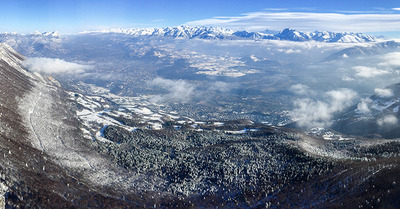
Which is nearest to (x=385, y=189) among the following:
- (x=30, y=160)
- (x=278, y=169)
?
(x=278, y=169)

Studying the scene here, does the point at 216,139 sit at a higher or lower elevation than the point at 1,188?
lower

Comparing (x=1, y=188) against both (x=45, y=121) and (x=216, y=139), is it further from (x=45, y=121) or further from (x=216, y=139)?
(x=216, y=139)

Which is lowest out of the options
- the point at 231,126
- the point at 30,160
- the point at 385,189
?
the point at 231,126

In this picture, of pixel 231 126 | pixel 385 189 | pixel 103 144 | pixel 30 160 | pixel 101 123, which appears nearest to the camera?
pixel 385 189

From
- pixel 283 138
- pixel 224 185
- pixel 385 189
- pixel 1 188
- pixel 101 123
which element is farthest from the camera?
pixel 101 123

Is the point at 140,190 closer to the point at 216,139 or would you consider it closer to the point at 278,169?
the point at 278,169

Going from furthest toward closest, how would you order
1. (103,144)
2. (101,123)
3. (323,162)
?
(101,123) < (103,144) < (323,162)

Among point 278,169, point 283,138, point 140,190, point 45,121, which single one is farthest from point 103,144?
point 283,138

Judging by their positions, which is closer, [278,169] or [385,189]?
[385,189]

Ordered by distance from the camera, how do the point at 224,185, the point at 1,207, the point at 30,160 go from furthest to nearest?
the point at 224,185, the point at 30,160, the point at 1,207
